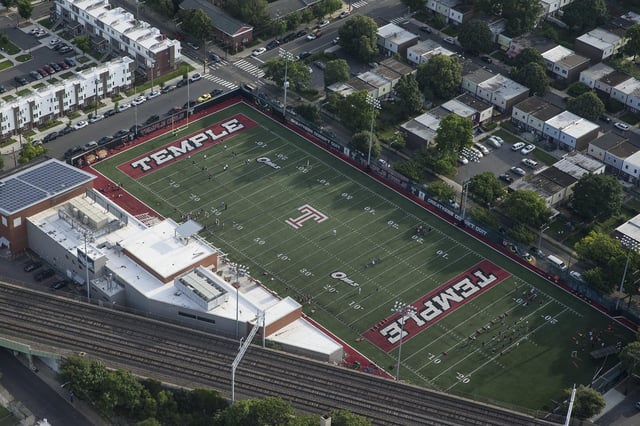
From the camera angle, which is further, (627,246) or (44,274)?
(627,246)

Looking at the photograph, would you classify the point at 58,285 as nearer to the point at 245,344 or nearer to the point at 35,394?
the point at 35,394

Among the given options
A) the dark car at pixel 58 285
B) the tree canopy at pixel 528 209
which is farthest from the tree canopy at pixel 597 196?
the dark car at pixel 58 285

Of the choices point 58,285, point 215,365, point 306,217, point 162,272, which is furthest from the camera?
point 306,217

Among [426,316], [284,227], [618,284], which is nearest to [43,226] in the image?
[284,227]

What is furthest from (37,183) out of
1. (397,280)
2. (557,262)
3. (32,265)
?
(557,262)

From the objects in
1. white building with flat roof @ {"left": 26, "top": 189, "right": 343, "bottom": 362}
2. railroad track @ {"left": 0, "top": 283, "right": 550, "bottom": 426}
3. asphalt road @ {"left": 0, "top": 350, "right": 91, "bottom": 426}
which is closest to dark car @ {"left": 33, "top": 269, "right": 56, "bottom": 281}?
white building with flat roof @ {"left": 26, "top": 189, "right": 343, "bottom": 362}

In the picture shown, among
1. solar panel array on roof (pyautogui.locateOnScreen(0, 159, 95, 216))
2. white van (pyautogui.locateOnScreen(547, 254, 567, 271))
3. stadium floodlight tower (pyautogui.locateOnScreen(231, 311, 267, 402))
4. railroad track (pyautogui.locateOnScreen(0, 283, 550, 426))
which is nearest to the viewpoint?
stadium floodlight tower (pyautogui.locateOnScreen(231, 311, 267, 402))

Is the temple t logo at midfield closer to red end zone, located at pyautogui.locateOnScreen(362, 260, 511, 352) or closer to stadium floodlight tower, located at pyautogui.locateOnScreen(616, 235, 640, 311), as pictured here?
red end zone, located at pyautogui.locateOnScreen(362, 260, 511, 352)
